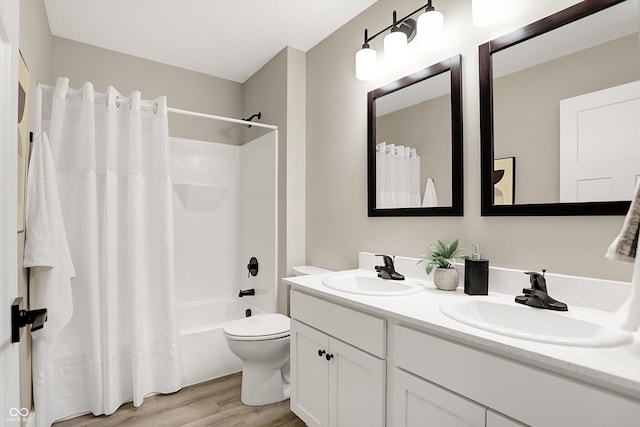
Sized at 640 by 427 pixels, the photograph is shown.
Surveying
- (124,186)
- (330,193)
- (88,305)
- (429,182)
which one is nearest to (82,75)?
(124,186)

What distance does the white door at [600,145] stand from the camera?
3.66 feet

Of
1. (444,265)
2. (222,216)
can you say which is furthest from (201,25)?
(444,265)

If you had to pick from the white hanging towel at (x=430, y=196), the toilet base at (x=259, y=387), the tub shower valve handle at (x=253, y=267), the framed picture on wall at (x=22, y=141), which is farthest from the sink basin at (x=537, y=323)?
the tub shower valve handle at (x=253, y=267)

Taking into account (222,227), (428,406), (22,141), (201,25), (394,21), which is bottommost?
(428,406)

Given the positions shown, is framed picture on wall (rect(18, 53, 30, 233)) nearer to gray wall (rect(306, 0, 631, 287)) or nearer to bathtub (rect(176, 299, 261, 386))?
bathtub (rect(176, 299, 261, 386))

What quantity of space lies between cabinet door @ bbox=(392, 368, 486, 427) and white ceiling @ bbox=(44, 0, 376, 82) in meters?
2.11

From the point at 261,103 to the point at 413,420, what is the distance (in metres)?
2.67

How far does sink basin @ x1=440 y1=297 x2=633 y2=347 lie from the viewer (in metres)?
0.88

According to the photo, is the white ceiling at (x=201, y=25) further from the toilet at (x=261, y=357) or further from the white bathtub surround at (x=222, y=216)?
the toilet at (x=261, y=357)

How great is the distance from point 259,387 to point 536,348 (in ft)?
5.74

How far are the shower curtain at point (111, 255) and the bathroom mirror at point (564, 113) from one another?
203cm

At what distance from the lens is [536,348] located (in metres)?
0.85

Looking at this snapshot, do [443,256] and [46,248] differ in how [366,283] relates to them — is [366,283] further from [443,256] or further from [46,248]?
[46,248]

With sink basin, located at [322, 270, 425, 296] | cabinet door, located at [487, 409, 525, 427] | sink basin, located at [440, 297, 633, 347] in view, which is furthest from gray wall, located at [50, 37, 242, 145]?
cabinet door, located at [487, 409, 525, 427]
